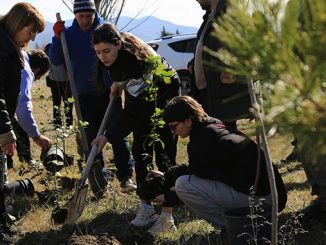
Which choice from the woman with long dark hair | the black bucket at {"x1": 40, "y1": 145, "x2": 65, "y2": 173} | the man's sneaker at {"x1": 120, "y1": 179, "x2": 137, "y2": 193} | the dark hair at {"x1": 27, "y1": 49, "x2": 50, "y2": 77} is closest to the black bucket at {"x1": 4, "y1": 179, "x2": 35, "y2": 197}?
the black bucket at {"x1": 40, "y1": 145, "x2": 65, "y2": 173}

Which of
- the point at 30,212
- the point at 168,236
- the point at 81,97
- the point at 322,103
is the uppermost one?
the point at 322,103

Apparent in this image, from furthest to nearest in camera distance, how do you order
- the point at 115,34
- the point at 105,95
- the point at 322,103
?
the point at 105,95, the point at 115,34, the point at 322,103

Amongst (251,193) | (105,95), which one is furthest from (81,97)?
(251,193)

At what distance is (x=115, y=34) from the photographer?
139 inches

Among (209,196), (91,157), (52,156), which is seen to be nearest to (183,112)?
(209,196)

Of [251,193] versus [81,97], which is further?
[81,97]

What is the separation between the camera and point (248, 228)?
269 cm

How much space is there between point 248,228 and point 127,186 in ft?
5.71

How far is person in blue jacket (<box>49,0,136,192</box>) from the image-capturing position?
440cm

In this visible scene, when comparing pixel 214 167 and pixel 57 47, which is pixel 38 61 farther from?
pixel 214 167

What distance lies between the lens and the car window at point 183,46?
12.5 metres

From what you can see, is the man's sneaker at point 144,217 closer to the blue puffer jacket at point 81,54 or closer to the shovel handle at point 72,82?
the shovel handle at point 72,82

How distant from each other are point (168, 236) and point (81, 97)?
1.81 metres

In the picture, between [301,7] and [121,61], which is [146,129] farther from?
[301,7]
